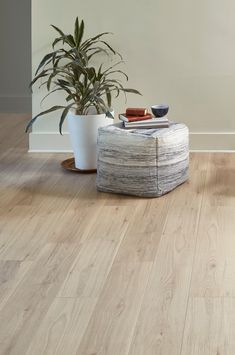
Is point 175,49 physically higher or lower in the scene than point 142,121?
higher

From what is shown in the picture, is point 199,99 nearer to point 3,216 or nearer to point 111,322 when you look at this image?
point 3,216

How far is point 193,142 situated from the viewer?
531cm

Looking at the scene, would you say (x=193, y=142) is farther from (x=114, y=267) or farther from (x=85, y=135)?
(x=114, y=267)

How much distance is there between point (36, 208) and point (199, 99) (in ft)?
5.44

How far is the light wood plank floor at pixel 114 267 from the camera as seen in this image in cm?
263

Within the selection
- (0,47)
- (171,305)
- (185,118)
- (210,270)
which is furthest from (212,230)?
(0,47)

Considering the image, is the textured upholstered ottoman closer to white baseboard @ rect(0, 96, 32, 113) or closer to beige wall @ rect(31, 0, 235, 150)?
beige wall @ rect(31, 0, 235, 150)

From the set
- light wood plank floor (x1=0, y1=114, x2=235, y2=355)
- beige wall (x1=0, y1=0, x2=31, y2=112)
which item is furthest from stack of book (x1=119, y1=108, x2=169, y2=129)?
beige wall (x1=0, y1=0, x2=31, y2=112)

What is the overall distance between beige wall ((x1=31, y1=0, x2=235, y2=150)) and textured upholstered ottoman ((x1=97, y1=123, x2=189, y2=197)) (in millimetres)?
899

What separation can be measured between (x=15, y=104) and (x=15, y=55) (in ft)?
1.37

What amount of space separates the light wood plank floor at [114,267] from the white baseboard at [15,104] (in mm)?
1915

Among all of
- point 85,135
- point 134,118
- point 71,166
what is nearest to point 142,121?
point 134,118

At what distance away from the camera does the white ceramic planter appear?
4723mm

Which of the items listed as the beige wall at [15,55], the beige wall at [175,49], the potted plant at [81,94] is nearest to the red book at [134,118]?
the potted plant at [81,94]
